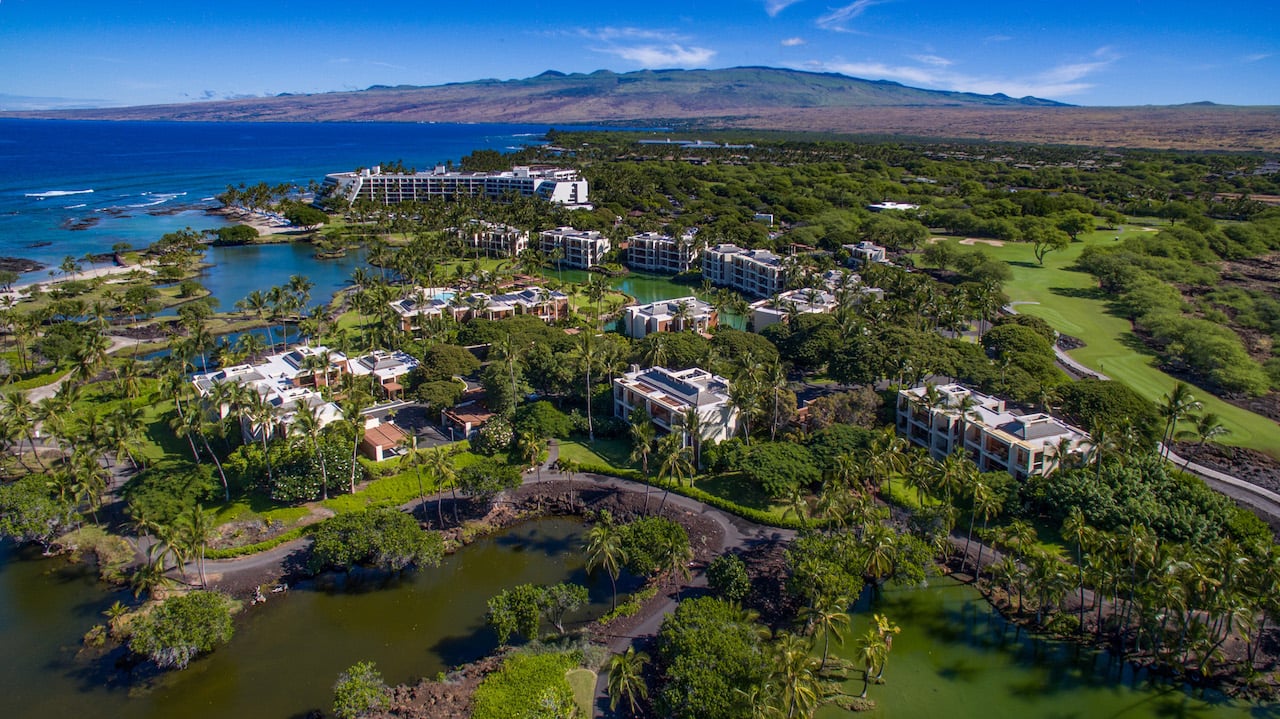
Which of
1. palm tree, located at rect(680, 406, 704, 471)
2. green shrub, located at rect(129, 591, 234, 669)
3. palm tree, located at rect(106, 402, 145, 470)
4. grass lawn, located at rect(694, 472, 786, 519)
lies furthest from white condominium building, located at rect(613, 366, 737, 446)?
palm tree, located at rect(106, 402, 145, 470)

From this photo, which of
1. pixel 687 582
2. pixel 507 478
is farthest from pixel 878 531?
pixel 507 478

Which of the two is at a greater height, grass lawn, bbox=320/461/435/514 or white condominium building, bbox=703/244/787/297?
white condominium building, bbox=703/244/787/297

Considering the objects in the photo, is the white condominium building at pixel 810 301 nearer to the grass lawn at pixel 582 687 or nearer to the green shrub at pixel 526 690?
the grass lawn at pixel 582 687

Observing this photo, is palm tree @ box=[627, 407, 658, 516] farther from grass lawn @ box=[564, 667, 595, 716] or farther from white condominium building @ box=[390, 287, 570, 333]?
white condominium building @ box=[390, 287, 570, 333]

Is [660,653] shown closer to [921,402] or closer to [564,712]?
[564,712]

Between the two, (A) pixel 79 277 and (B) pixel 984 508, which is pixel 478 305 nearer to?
(B) pixel 984 508

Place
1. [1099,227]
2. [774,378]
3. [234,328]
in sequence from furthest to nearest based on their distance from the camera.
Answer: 1. [1099,227]
2. [234,328]
3. [774,378]

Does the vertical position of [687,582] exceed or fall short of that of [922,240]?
it falls short
